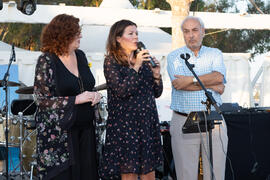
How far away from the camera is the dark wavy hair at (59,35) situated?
325 cm

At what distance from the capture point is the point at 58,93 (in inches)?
126

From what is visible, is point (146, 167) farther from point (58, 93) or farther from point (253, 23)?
point (253, 23)

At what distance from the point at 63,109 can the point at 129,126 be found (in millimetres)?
540

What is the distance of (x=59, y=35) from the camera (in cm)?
324

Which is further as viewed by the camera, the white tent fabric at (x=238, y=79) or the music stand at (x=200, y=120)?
the white tent fabric at (x=238, y=79)

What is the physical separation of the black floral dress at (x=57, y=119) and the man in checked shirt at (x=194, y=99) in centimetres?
97

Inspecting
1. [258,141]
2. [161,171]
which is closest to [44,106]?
[161,171]

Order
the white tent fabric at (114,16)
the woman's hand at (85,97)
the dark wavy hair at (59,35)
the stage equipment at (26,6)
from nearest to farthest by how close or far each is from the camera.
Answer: the woman's hand at (85,97) → the dark wavy hair at (59,35) → the stage equipment at (26,6) → the white tent fabric at (114,16)

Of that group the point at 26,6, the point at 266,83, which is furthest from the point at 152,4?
the point at 26,6

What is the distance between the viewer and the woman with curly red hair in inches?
124

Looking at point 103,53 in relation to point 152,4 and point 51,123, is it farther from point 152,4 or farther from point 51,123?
point 152,4

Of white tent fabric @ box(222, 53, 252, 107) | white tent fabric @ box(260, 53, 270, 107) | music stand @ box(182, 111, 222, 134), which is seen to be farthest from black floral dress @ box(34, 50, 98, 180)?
white tent fabric @ box(260, 53, 270, 107)

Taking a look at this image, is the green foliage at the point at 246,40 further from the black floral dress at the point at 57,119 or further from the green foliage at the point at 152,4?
the black floral dress at the point at 57,119

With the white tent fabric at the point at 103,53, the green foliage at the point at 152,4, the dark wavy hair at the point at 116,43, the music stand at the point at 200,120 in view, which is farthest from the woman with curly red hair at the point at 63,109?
the green foliage at the point at 152,4
